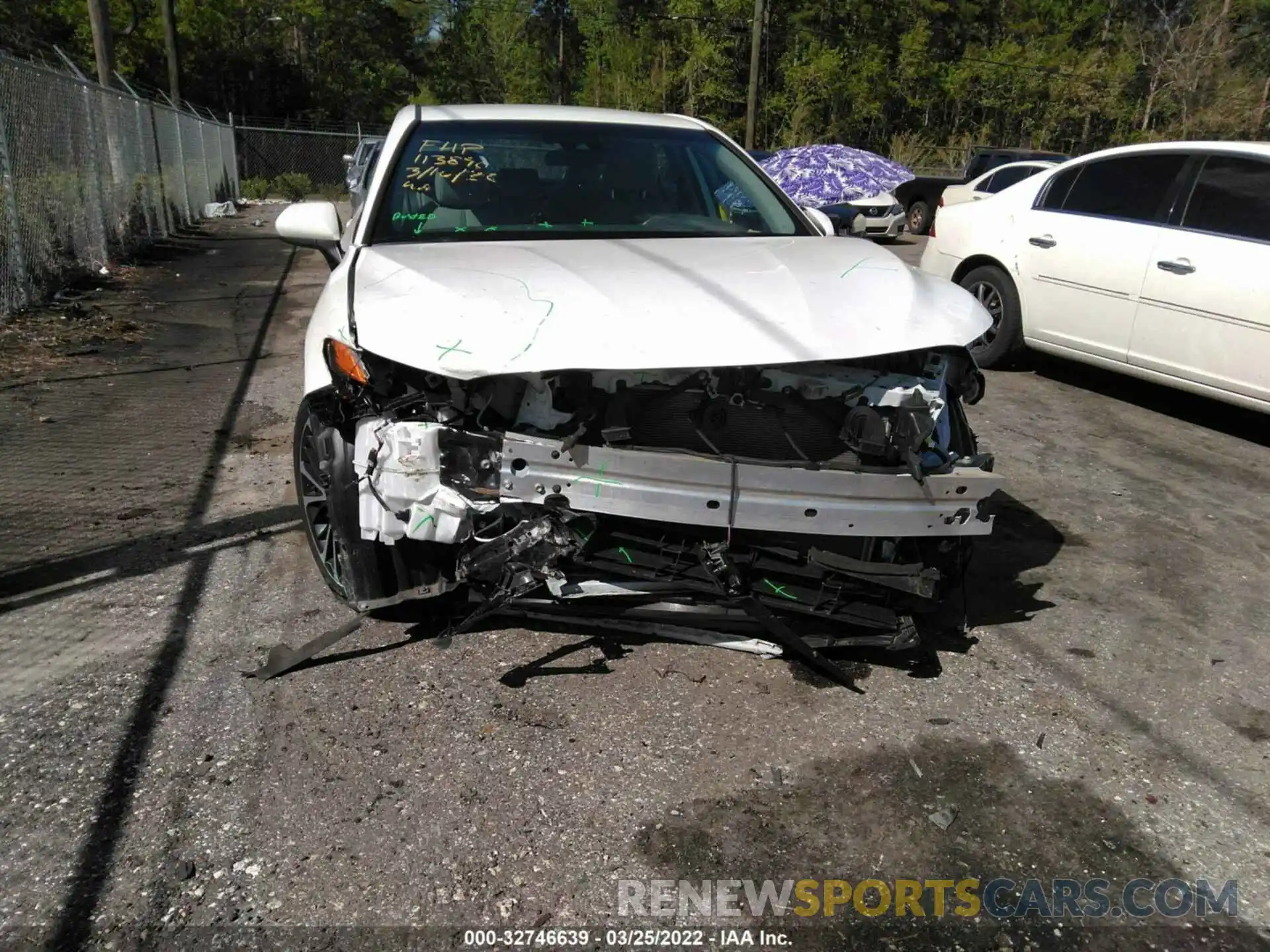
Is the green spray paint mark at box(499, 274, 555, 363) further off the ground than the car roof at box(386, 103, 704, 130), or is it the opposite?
the car roof at box(386, 103, 704, 130)

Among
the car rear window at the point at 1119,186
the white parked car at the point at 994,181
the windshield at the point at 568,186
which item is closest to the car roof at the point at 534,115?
the windshield at the point at 568,186

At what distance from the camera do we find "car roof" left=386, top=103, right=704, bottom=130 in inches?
167

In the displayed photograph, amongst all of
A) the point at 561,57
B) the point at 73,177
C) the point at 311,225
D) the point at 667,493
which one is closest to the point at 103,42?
the point at 73,177

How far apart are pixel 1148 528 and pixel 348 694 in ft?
12.6

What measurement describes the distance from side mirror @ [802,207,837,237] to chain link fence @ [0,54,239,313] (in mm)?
6904

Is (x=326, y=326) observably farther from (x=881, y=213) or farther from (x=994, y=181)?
(x=881, y=213)

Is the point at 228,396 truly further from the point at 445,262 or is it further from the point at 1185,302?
the point at 1185,302

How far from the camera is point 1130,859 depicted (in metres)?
2.44

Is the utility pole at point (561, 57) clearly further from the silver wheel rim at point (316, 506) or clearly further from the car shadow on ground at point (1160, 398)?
the silver wheel rim at point (316, 506)

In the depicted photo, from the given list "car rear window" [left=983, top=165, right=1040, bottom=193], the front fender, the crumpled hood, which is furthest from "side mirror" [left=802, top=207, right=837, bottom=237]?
"car rear window" [left=983, top=165, right=1040, bottom=193]

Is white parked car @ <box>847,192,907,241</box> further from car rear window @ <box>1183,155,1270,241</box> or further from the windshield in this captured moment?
the windshield

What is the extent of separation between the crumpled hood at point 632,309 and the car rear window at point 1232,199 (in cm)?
340

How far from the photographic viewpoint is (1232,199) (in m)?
5.75

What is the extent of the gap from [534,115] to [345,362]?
2.05m
